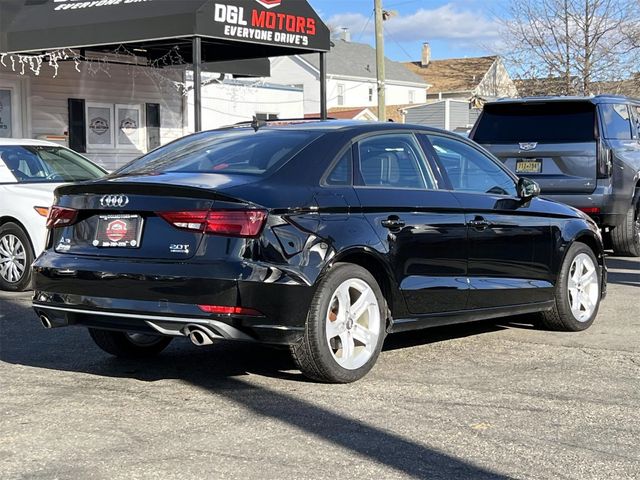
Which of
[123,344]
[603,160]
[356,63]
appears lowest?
[123,344]

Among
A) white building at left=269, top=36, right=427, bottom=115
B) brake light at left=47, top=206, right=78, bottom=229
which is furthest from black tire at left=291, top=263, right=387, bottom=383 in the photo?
white building at left=269, top=36, right=427, bottom=115

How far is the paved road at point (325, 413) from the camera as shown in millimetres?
4078

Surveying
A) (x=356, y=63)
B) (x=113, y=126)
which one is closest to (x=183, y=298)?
(x=113, y=126)

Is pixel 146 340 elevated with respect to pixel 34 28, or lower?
lower

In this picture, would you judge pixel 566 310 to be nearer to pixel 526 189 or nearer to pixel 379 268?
pixel 526 189

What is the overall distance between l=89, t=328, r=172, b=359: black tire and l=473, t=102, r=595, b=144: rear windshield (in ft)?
20.7

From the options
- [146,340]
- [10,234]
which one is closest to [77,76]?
[10,234]

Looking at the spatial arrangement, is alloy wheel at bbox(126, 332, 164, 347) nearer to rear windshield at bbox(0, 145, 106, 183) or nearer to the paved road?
the paved road

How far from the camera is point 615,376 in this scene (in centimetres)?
578

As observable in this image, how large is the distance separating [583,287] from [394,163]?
94.8 inches

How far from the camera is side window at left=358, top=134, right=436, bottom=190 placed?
5777mm

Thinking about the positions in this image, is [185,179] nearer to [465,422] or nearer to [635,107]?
[465,422]

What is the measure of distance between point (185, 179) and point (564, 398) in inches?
99.8

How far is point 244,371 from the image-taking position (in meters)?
5.91
